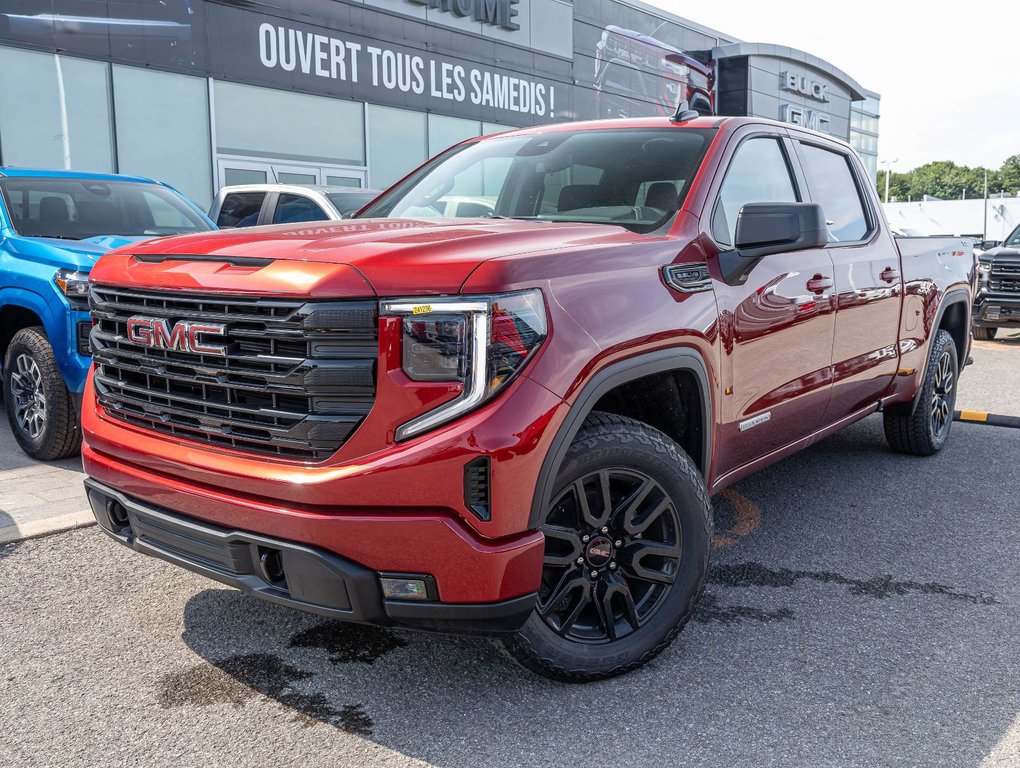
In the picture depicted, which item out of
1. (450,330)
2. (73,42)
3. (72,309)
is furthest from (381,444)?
(73,42)

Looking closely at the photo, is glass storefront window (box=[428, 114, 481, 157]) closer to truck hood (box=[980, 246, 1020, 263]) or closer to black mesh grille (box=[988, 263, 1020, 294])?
truck hood (box=[980, 246, 1020, 263])

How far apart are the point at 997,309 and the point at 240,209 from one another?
1004 centimetres

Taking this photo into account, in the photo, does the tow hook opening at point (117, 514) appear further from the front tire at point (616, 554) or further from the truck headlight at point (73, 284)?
the truck headlight at point (73, 284)

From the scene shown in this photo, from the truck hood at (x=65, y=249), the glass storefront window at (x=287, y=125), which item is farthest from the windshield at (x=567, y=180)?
the glass storefront window at (x=287, y=125)

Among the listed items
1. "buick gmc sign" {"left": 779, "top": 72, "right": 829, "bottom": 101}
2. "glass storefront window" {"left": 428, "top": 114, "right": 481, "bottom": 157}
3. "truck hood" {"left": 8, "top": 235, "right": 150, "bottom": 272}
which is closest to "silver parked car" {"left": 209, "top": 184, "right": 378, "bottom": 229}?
"truck hood" {"left": 8, "top": 235, "right": 150, "bottom": 272}

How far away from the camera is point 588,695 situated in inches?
112

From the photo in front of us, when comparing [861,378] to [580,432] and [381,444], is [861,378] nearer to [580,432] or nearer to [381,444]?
[580,432]

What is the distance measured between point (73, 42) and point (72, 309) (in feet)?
32.3

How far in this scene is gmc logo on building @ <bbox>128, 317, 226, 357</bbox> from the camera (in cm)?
263

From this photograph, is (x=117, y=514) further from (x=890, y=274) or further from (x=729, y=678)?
(x=890, y=274)

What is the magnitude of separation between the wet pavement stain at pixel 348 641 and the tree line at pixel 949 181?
15289 centimetres

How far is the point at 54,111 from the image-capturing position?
42.3 ft

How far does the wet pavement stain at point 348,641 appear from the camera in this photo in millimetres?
3098

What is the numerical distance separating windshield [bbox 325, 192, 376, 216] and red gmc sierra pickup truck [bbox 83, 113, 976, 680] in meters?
5.41
